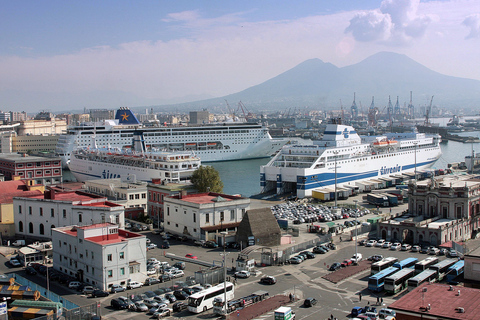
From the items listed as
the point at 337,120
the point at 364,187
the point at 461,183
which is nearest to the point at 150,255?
the point at 461,183

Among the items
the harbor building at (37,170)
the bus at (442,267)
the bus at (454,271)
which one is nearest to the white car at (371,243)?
the bus at (442,267)

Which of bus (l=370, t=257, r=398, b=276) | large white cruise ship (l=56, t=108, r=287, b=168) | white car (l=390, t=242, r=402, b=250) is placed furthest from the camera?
large white cruise ship (l=56, t=108, r=287, b=168)

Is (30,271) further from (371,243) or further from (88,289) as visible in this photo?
(371,243)

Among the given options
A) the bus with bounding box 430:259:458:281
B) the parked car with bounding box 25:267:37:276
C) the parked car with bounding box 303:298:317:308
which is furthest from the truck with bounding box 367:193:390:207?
the parked car with bounding box 25:267:37:276

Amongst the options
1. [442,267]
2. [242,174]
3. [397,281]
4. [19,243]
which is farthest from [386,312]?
[242,174]

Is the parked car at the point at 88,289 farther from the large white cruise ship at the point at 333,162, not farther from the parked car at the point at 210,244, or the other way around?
the large white cruise ship at the point at 333,162

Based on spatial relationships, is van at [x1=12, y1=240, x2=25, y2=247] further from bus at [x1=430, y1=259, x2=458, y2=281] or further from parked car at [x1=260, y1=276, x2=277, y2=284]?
bus at [x1=430, y1=259, x2=458, y2=281]
